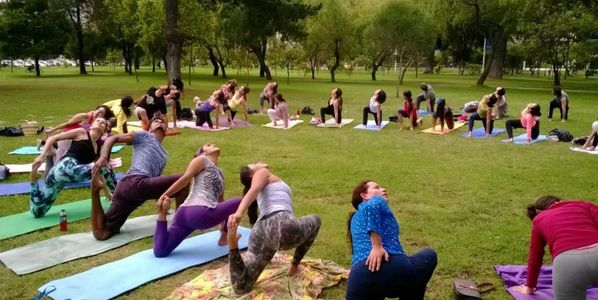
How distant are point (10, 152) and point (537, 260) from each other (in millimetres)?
10184

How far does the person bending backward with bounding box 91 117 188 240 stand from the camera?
18.0 feet

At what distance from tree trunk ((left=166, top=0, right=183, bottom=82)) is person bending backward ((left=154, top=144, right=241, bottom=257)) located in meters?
18.3

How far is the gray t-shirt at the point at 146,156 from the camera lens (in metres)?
5.63

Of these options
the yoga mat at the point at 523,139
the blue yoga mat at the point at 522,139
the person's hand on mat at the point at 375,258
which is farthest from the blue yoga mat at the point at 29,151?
the blue yoga mat at the point at 522,139

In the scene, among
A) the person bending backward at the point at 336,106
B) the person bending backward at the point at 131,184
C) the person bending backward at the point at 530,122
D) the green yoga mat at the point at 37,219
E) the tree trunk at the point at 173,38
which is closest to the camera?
the person bending backward at the point at 131,184

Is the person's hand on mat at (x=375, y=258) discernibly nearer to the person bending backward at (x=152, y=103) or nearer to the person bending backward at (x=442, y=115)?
the person bending backward at (x=152, y=103)

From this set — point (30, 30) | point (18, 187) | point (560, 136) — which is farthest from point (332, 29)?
point (18, 187)

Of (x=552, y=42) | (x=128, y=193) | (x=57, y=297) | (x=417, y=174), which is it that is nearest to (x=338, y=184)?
(x=417, y=174)

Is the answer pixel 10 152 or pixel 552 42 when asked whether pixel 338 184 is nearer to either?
pixel 10 152

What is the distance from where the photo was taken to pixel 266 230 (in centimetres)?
418

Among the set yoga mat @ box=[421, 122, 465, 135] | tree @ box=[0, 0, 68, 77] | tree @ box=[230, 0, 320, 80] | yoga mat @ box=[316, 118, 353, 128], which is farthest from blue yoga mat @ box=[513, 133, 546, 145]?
tree @ box=[0, 0, 68, 77]

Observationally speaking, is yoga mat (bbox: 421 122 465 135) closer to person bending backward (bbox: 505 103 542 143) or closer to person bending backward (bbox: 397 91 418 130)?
person bending backward (bbox: 397 91 418 130)

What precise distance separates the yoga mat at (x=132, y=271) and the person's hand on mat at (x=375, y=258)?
7.10 feet

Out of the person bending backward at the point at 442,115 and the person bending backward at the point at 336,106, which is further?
the person bending backward at the point at 336,106
